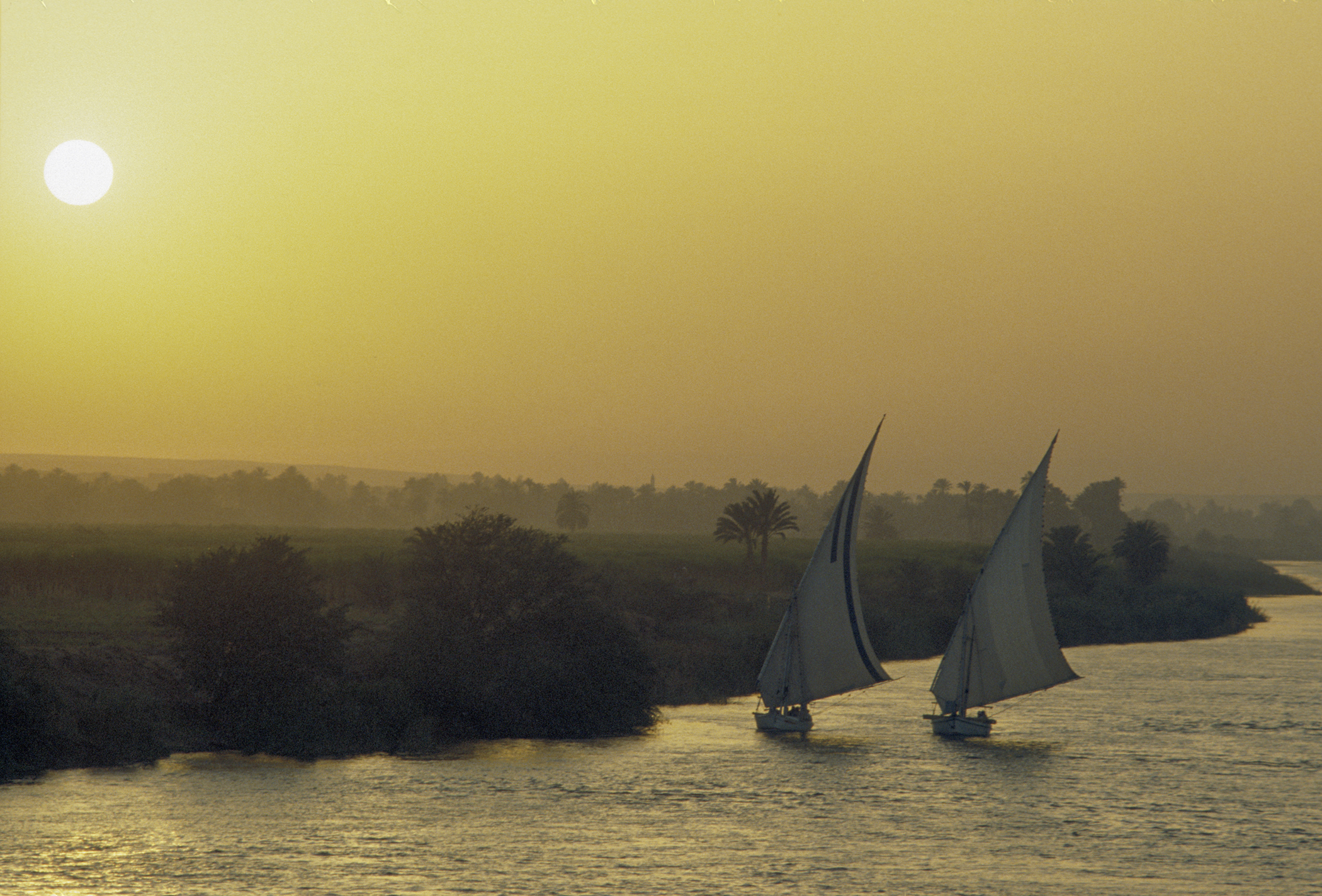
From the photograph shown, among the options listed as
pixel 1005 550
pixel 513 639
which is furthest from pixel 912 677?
pixel 513 639

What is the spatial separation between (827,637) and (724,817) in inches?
638

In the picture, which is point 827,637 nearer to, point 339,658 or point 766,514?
point 339,658

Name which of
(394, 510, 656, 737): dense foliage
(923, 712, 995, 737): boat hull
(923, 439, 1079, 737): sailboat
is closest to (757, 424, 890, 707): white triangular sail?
(923, 712, 995, 737): boat hull

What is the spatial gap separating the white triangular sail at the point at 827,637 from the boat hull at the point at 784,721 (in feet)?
2.33

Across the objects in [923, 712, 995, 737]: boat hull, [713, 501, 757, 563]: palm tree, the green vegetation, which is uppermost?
[713, 501, 757, 563]: palm tree

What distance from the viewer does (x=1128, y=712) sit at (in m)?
59.1

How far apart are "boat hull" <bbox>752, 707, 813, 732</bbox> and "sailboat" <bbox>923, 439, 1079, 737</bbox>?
5.07 metres

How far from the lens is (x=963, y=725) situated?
5241 centimetres

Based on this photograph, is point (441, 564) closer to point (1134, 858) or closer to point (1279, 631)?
point (1134, 858)

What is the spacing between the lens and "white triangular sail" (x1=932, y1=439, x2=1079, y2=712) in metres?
52.7

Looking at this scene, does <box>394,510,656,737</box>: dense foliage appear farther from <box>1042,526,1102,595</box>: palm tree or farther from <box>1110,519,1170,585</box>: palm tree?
<box>1110,519,1170,585</box>: palm tree

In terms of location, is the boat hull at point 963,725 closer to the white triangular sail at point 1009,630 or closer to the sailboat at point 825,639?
the white triangular sail at point 1009,630

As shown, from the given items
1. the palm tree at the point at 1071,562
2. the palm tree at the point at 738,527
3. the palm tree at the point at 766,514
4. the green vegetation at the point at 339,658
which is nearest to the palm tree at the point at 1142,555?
the palm tree at the point at 1071,562

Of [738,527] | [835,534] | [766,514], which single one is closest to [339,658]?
[835,534]
